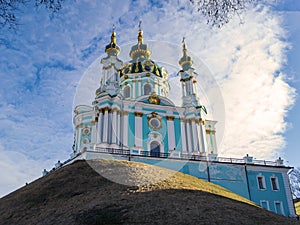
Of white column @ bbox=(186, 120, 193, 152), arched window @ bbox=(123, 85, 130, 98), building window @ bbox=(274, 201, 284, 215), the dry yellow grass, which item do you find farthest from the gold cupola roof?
building window @ bbox=(274, 201, 284, 215)

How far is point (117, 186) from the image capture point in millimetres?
18188

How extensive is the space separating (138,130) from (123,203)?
1971 cm

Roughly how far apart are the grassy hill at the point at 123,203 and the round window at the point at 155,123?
13.4 m

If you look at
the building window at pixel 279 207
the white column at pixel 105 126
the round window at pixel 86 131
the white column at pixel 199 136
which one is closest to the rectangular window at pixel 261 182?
the building window at pixel 279 207

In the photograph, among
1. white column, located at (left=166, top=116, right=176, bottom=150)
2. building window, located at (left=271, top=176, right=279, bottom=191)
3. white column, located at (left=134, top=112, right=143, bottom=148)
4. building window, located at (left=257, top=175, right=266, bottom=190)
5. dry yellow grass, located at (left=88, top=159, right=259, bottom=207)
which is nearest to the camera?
dry yellow grass, located at (left=88, top=159, right=259, bottom=207)

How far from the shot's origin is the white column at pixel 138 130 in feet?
112

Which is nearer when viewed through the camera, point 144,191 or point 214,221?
point 214,221

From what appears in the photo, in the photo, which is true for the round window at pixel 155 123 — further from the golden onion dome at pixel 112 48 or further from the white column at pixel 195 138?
the golden onion dome at pixel 112 48

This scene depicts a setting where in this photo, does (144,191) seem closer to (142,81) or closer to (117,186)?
(117,186)

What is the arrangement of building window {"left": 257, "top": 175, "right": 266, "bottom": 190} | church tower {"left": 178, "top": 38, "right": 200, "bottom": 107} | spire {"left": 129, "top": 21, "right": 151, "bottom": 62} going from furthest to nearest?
spire {"left": 129, "top": 21, "right": 151, "bottom": 62} → church tower {"left": 178, "top": 38, "right": 200, "bottom": 107} → building window {"left": 257, "top": 175, "right": 266, "bottom": 190}

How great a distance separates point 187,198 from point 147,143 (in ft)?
60.6

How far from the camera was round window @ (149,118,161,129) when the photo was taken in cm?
3566

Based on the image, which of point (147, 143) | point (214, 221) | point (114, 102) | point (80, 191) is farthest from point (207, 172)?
point (214, 221)

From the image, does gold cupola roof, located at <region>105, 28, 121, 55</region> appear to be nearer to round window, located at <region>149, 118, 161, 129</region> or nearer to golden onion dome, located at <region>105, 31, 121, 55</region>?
golden onion dome, located at <region>105, 31, 121, 55</region>
